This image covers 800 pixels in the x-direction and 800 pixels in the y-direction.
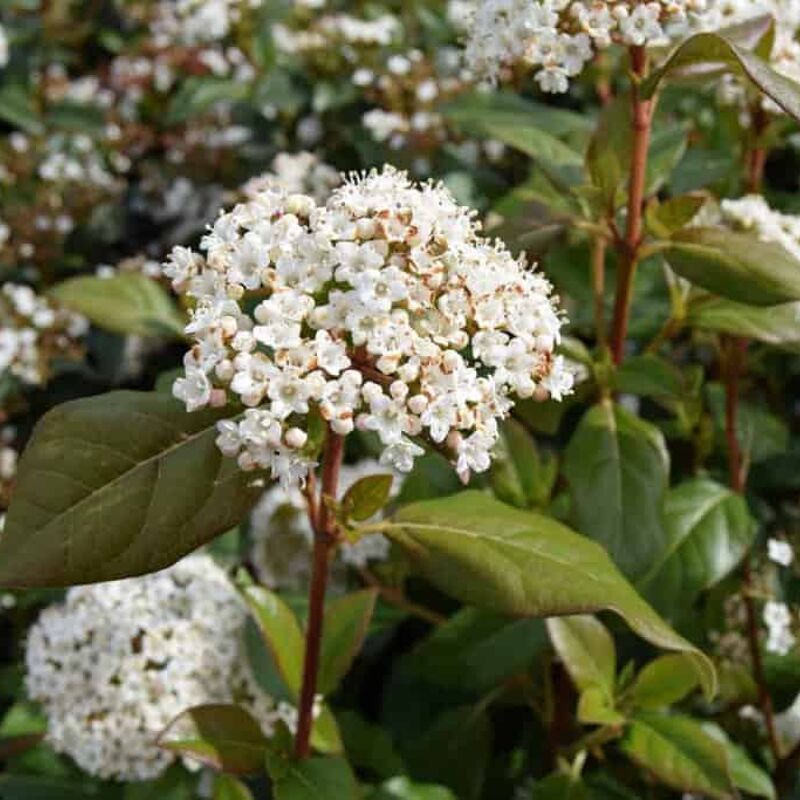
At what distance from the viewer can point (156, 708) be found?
1888 millimetres

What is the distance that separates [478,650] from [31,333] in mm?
1311

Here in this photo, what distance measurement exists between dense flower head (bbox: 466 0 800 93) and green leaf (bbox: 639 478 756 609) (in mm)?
682

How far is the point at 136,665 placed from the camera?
192cm

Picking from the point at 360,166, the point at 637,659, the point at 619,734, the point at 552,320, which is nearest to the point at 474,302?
the point at 552,320

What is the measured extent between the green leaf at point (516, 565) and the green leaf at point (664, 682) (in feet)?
1.39

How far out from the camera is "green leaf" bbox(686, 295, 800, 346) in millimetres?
1826

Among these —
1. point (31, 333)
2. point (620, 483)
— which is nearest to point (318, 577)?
point (620, 483)

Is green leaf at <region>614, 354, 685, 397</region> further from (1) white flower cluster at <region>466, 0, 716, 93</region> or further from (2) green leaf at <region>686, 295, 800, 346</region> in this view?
(1) white flower cluster at <region>466, 0, 716, 93</region>

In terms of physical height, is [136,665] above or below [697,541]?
below

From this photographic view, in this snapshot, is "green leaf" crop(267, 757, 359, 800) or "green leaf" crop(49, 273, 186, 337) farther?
"green leaf" crop(49, 273, 186, 337)

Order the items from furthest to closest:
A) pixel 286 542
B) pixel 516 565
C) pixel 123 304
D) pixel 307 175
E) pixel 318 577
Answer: pixel 307 175 → pixel 123 304 → pixel 286 542 → pixel 318 577 → pixel 516 565

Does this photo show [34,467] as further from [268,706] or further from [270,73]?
[270,73]

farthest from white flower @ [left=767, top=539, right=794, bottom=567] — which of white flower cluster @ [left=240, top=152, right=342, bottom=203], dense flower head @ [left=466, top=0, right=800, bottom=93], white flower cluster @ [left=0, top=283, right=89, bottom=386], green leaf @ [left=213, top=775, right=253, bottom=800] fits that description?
white flower cluster @ [left=0, top=283, right=89, bottom=386]

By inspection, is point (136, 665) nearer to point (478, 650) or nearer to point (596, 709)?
point (478, 650)
